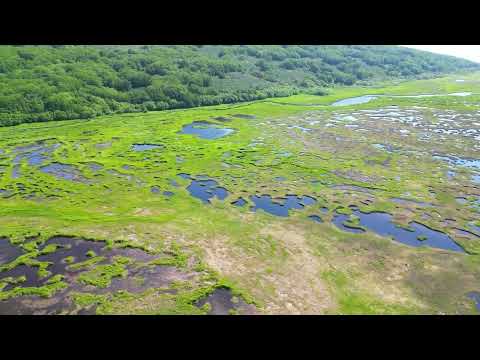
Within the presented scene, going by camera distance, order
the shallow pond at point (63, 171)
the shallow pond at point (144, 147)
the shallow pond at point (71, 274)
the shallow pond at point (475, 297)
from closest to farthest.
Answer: the shallow pond at point (71, 274) < the shallow pond at point (475, 297) < the shallow pond at point (63, 171) < the shallow pond at point (144, 147)

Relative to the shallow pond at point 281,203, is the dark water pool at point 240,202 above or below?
below

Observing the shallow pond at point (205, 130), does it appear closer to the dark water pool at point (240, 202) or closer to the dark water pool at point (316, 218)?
the dark water pool at point (240, 202)

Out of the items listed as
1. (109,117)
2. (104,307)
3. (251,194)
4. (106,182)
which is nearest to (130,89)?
(109,117)

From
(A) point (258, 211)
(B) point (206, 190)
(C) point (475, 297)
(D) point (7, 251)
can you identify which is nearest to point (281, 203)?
(A) point (258, 211)

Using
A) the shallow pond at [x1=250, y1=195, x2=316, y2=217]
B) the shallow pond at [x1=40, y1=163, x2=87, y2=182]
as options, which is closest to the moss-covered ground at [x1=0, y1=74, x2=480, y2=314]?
the shallow pond at [x1=40, y1=163, x2=87, y2=182]

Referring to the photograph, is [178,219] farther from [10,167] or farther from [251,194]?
[10,167]

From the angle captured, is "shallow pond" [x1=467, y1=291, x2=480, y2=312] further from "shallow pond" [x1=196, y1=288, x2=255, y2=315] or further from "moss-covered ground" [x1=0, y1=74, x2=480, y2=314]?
"shallow pond" [x1=196, y1=288, x2=255, y2=315]

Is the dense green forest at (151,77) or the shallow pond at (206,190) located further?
the dense green forest at (151,77)

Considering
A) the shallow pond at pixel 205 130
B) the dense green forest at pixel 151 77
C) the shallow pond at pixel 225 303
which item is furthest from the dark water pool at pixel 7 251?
the dense green forest at pixel 151 77
